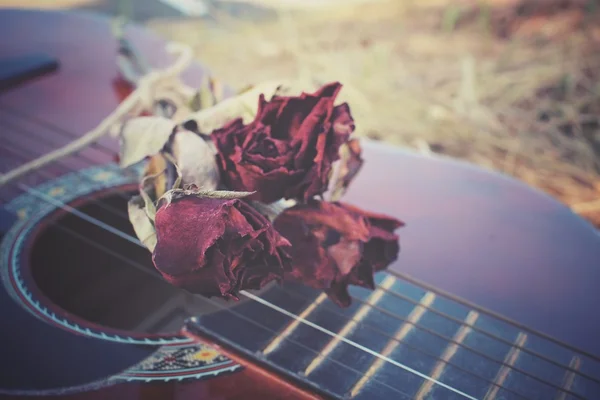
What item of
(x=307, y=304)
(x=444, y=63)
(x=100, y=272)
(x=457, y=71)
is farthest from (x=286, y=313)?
(x=444, y=63)

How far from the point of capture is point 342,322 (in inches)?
30.3

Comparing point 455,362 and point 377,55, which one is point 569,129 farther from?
point 455,362

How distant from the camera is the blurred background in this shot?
7.51ft

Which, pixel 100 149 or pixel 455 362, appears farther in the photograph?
pixel 100 149

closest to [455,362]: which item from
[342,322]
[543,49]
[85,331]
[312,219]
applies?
[342,322]

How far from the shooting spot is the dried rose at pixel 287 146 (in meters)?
0.64

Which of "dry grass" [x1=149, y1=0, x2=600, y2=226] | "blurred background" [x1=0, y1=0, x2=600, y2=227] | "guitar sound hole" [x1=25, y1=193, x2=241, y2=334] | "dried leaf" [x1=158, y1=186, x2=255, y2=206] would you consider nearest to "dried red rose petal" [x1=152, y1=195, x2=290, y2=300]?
"dried leaf" [x1=158, y1=186, x2=255, y2=206]

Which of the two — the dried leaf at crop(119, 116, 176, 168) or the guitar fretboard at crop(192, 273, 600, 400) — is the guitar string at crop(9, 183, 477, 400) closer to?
the guitar fretboard at crop(192, 273, 600, 400)

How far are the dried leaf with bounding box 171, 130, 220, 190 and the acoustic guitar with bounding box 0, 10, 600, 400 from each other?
0.22 m

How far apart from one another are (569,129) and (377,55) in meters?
1.02

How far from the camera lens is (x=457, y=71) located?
123 inches

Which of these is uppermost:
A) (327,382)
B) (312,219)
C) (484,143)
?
(312,219)

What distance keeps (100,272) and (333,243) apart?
543 millimetres

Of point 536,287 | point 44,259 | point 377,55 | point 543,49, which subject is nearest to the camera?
point 536,287
